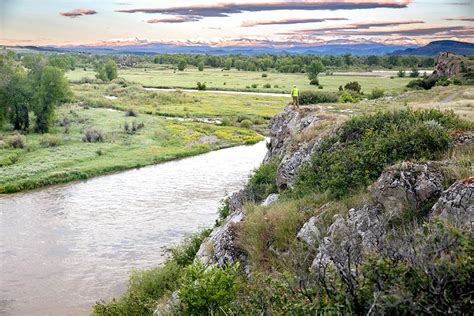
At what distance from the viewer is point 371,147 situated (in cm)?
1447

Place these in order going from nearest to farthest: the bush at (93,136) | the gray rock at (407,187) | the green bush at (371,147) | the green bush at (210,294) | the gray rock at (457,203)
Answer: the gray rock at (457,203), the green bush at (210,294), the gray rock at (407,187), the green bush at (371,147), the bush at (93,136)

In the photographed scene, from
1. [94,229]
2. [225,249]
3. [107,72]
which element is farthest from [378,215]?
[107,72]

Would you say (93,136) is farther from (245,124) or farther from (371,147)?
(371,147)

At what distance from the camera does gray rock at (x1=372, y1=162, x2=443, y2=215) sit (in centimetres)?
1104

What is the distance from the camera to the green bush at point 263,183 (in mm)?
20359

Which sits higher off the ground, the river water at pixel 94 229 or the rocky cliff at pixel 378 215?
the rocky cliff at pixel 378 215

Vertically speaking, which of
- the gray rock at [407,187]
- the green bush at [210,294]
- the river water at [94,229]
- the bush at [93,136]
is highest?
the gray rock at [407,187]

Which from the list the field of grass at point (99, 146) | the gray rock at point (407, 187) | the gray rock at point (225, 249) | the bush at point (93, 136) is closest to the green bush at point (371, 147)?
the gray rock at point (407, 187)

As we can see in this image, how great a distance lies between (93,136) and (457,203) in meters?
48.2

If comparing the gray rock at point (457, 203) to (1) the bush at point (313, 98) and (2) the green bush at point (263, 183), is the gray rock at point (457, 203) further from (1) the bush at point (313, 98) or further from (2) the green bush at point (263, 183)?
(1) the bush at point (313, 98)

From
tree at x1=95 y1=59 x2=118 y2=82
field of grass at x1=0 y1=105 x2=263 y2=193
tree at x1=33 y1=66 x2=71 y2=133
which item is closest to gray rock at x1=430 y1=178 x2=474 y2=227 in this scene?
field of grass at x1=0 y1=105 x2=263 y2=193

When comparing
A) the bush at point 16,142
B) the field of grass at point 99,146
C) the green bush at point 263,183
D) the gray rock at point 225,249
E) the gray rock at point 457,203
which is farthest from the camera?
the bush at point 16,142

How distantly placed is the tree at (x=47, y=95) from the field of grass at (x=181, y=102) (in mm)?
19635

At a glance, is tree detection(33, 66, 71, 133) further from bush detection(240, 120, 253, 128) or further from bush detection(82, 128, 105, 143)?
bush detection(240, 120, 253, 128)
